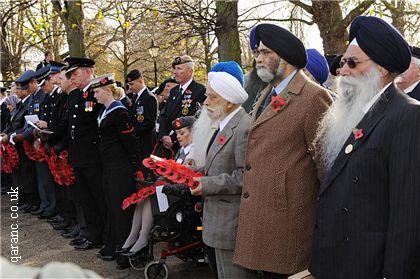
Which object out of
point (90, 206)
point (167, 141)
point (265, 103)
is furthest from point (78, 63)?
point (265, 103)

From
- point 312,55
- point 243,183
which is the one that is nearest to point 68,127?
point 312,55

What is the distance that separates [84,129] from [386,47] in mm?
4344

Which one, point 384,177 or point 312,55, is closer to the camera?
point 384,177

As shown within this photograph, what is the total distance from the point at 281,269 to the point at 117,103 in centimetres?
312

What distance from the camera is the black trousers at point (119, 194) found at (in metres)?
5.47

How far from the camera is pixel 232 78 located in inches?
A: 138

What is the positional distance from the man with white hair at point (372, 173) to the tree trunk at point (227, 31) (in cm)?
625

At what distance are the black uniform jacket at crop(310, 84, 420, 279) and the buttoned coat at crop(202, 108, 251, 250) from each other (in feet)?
2.64

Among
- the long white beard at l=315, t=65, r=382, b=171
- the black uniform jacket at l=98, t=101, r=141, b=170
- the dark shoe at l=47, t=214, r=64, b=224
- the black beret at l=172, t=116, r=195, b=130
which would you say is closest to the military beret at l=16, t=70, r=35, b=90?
the dark shoe at l=47, t=214, r=64, b=224

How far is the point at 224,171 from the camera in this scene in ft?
10.9

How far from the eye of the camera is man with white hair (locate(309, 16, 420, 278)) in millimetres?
2111

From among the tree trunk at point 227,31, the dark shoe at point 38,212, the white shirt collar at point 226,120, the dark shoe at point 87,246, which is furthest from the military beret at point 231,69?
the dark shoe at point 38,212

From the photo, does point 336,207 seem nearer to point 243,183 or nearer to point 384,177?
point 384,177

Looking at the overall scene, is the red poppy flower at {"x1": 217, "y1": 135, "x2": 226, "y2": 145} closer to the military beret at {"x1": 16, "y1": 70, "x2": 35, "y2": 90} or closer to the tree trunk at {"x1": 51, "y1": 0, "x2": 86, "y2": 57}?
the military beret at {"x1": 16, "y1": 70, "x2": 35, "y2": 90}
